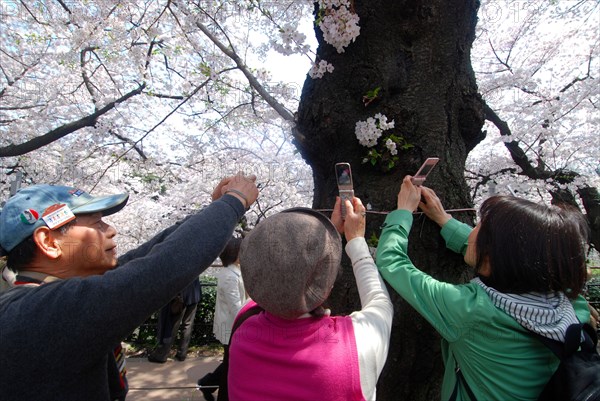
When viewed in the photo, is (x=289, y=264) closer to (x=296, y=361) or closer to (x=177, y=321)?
(x=296, y=361)

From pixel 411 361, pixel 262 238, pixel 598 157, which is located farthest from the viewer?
pixel 598 157

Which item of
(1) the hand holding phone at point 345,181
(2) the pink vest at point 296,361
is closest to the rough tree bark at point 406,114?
(1) the hand holding phone at point 345,181

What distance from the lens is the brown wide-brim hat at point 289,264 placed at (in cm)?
107

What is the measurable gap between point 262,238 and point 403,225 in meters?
0.61

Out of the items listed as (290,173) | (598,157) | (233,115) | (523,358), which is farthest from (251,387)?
(598,157)

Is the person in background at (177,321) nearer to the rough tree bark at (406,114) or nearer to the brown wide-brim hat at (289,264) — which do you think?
the rough tree bark at (406,114)

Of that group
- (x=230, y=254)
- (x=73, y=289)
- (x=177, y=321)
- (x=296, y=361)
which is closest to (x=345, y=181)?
(x=296, y=361)

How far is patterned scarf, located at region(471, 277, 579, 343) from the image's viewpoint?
1.15 m

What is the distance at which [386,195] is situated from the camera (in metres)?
1.76

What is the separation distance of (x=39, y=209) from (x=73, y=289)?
0.38 m

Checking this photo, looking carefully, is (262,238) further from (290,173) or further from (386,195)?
(290,173)

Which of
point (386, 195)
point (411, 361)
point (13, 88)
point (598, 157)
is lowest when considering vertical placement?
point (411, 361)

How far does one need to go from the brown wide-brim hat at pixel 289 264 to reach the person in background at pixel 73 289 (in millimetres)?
129

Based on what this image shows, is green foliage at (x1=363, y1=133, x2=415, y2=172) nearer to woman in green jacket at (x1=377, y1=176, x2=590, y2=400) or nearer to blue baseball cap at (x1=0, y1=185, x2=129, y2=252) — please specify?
woman in green jacket at (x1=377, y1=176, x2=590, y2=400)
